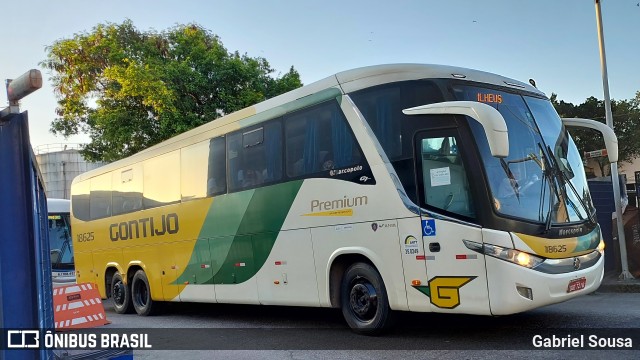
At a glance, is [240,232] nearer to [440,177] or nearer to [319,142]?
[319,142]

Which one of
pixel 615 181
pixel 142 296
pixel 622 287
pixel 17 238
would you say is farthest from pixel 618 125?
pixel 17 238

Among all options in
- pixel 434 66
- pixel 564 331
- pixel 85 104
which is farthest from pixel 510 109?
pixel 85 104

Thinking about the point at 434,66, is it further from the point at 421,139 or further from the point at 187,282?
the point at 187,282

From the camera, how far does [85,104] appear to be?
72.9 feet

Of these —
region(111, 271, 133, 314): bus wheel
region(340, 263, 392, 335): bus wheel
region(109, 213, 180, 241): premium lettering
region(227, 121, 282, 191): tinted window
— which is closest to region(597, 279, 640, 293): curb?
region(340, 263, 392, 335): bus wheel

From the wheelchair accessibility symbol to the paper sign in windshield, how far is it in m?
0.44

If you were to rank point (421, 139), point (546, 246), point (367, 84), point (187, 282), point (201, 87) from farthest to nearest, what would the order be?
point (201, 87)
point (187, 282)
point (367, 84)
point (421, 139)
point (546, 246)

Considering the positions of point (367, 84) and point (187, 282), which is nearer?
point (367, 84)

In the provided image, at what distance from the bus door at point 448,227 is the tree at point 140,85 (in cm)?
1494

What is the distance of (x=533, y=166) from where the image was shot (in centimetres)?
709

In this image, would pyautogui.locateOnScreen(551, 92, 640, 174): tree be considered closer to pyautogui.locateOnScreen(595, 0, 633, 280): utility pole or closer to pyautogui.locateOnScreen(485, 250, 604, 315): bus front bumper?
pyautogui.locateOnScreen(595, 0, 633, 280): utility pole

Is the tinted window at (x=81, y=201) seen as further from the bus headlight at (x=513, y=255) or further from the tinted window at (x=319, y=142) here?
the bus headlight at (x=513, y=255)

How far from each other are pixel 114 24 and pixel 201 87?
14.4ft

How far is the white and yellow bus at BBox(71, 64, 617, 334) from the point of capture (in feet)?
21.9
